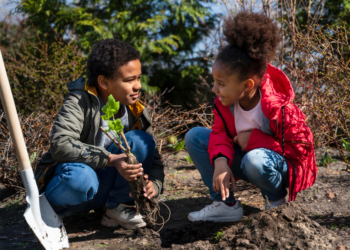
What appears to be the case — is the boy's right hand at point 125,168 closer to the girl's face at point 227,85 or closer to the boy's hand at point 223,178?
the boy's hand at point 223,178

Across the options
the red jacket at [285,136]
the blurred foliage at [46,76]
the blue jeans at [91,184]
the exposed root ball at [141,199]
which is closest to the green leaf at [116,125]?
the exposed root ball at [141,199]

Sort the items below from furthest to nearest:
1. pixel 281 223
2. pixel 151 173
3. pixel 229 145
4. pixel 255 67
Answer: pixel 151 173
pixel 229 145
pixel 255 67
pixel 281 223

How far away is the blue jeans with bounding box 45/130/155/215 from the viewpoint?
69.2 inches

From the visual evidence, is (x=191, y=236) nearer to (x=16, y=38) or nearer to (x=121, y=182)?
(x=121, y=182)

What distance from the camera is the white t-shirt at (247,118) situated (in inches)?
74.5

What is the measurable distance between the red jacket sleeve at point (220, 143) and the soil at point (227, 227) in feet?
1.27

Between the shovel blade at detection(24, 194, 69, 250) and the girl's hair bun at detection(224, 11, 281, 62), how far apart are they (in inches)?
56.3

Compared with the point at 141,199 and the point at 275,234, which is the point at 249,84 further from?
the point at 141,199

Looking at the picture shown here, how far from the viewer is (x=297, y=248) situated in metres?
1.54

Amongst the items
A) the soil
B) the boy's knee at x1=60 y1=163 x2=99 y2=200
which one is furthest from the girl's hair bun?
the boy's knee at x1=60 y1=163 x2=99 y2=200

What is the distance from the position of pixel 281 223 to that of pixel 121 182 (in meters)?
1.01

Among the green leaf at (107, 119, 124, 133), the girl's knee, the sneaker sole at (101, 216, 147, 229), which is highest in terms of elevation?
the green leaf at (107, 119, 124, 133)

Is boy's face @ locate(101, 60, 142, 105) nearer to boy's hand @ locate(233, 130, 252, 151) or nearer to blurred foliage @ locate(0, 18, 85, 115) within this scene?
boy's hand @ locate(233, 130, 252, 151)

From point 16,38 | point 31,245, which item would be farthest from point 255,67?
point 16,38
